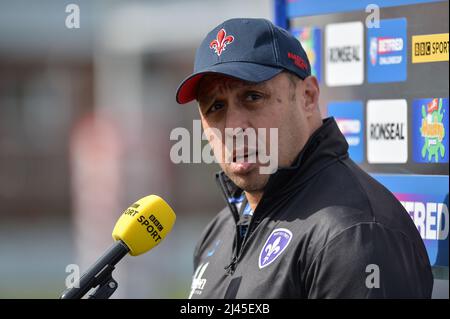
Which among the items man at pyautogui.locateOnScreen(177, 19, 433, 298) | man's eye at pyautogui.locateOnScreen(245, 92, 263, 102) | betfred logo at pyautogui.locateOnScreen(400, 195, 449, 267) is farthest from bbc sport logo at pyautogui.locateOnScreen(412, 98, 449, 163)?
man's eye at pyautogui.locateOnScreen(245, 92, 263, 102)

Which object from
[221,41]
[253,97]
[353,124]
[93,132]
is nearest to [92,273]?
[253,97]

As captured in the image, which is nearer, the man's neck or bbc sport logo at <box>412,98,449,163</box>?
the man's neck

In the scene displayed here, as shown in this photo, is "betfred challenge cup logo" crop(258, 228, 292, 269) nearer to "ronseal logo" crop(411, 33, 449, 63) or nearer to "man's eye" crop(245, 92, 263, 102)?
"man's eye" crop(245, 92, 263, 102)

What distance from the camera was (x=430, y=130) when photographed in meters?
2.97

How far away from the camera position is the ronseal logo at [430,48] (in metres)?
2.91

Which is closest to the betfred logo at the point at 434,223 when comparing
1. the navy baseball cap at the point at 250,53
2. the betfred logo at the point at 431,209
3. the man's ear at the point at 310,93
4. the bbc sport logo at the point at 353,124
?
the betfred logo at the point at 431,209

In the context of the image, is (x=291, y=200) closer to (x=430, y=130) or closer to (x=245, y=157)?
(x=245, y=157)

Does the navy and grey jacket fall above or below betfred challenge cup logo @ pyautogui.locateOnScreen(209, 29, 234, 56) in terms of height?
below

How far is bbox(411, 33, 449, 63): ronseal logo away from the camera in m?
2.91

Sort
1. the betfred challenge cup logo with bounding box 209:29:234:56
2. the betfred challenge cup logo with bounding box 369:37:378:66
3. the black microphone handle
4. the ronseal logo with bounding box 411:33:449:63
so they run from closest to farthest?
1. the black microphone handle
2. the betfred challenge cup logo with bounding box 209:29:234:56
3. the ronseal logo with bounding box 411:33:449:63
4. the betfred challenge cup logo with bounding box 369:37:378:66

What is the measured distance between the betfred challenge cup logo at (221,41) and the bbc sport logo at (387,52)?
73 cm

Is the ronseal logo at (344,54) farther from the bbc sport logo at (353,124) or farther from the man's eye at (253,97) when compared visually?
the man's eye at (253,97)

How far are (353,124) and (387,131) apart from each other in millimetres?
Result: 204

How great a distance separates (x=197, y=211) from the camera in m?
13.0
